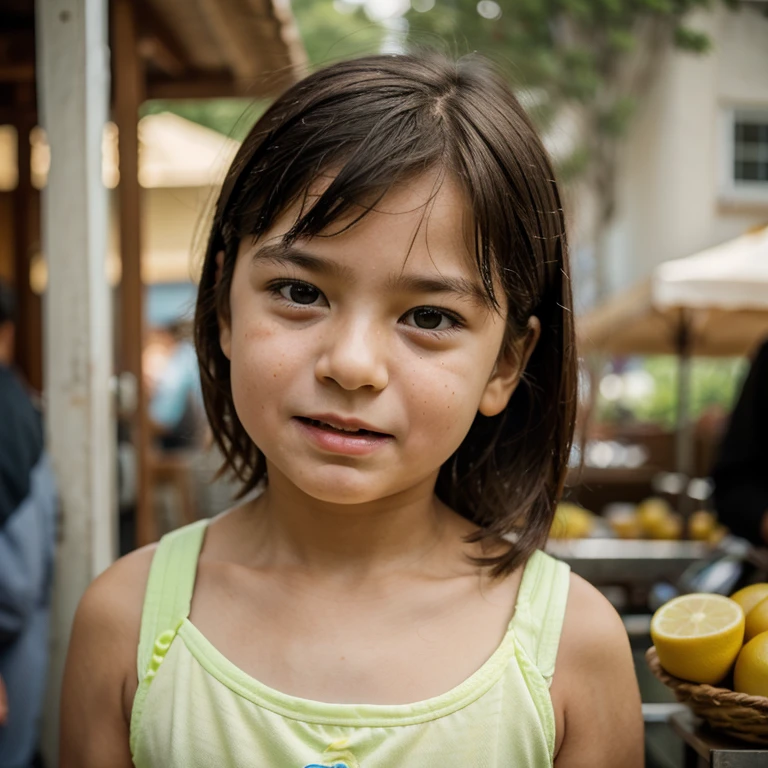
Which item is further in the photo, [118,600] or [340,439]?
[118,600]

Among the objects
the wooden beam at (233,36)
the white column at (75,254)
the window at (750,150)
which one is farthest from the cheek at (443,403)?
the window at (750,150)

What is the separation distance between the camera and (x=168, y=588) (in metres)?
1.45

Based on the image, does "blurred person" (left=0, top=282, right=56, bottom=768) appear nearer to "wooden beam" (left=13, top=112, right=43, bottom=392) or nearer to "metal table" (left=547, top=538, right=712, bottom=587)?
"metal table" (left=547, top=538, right=712, bottom=587)

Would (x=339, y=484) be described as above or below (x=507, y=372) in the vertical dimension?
below

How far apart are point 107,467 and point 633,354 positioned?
23.0 ft

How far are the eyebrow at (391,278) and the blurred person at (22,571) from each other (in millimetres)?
1266

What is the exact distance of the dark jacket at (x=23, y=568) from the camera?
230cm

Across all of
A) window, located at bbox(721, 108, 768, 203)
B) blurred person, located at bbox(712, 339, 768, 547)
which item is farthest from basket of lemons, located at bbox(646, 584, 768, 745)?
window, located at bbox(721, 108, 768, 203)

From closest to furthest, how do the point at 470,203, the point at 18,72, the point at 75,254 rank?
the point at 470,203, the point at 75,254, the point at 18,72

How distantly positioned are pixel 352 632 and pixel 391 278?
1.82 ft

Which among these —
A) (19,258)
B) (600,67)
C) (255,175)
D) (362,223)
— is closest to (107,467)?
(255,175)

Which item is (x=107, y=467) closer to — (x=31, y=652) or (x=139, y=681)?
(x=31, y=652)

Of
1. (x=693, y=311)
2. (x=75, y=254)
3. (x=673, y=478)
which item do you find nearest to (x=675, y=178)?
(x=693, y=311)

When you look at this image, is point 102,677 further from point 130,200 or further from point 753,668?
point 130,200
